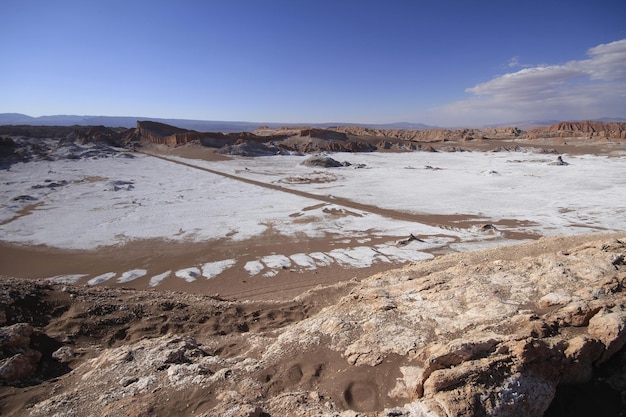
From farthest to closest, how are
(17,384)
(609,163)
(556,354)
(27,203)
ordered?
(609,163) → (27,203) → (17,384) → (556,354)

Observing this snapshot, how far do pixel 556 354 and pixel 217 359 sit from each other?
4.10 m

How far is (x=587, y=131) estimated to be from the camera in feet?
248

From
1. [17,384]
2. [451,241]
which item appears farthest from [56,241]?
[451,241]

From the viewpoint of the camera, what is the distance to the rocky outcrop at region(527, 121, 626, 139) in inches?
2478

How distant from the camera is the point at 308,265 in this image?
41.3 ft

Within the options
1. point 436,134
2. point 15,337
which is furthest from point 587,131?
point 15,337

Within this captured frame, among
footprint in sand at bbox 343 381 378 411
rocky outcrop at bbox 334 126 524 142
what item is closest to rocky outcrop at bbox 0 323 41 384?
footprint in sand at bbox 343 381 378 411

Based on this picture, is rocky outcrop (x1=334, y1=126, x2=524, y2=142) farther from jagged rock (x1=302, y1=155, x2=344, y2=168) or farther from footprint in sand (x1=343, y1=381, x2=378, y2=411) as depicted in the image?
footprint in sand (x1=343, y1=381, x2=378, y2=411)

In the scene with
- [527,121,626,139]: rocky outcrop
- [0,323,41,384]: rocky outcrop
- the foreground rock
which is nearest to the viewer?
the foreground rock

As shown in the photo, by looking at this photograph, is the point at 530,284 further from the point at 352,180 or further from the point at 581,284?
the point at 352,180

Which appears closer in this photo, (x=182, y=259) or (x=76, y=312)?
(x=76, y=312)

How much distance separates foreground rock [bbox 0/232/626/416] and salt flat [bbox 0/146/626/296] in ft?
20.9

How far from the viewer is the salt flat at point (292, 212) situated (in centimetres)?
1341

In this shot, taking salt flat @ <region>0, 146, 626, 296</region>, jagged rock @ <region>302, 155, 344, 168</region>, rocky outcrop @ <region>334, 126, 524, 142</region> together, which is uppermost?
rocky outcrop @ <region>334, 126, 524, 142</region>
